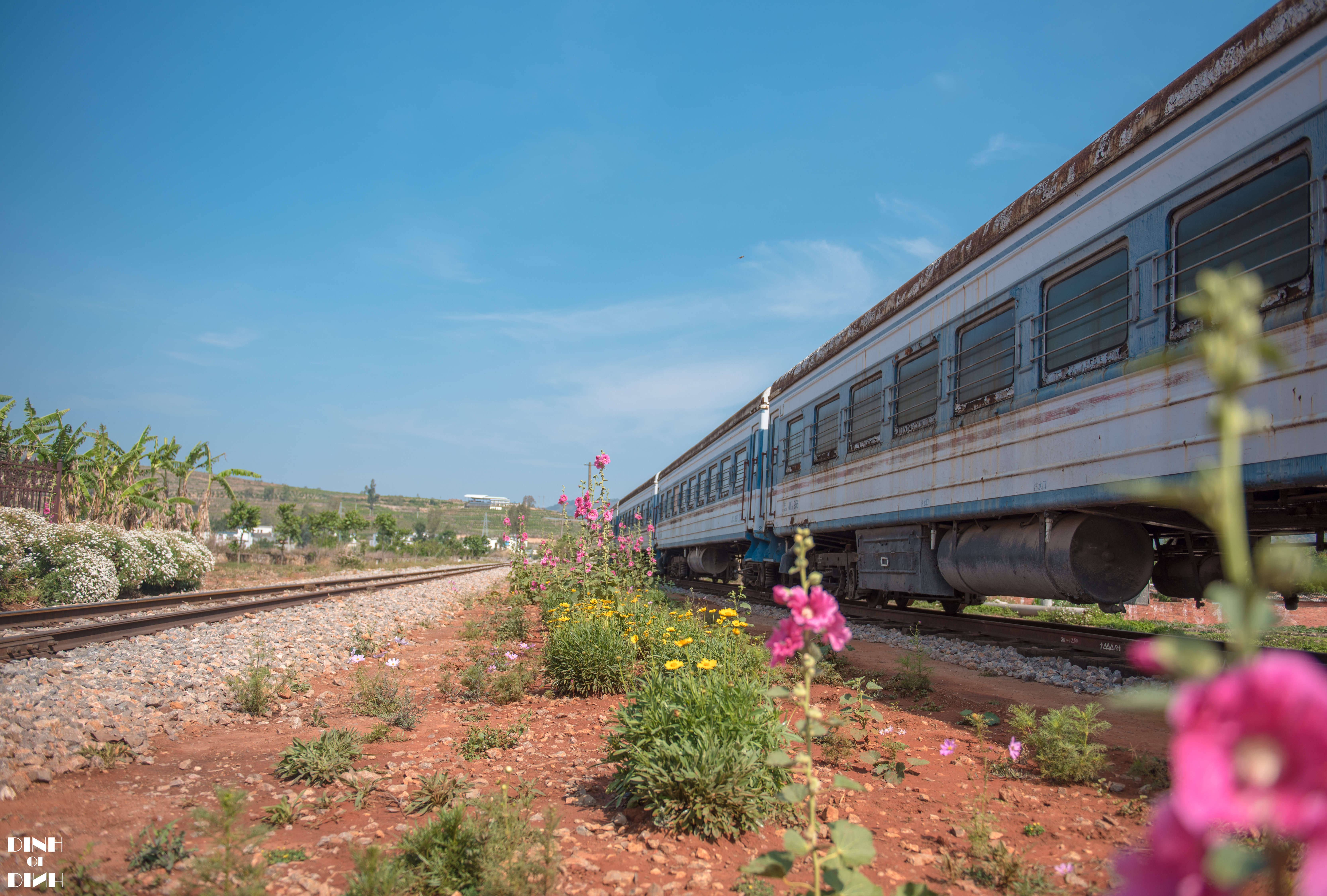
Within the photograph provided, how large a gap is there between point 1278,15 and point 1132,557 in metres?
3.82

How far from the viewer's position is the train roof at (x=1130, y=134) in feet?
13.8

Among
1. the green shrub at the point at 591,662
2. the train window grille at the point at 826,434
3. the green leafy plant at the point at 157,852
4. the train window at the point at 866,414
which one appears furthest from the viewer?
the train window grille at the point at 826,434

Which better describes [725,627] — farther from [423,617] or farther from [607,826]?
[423,617]

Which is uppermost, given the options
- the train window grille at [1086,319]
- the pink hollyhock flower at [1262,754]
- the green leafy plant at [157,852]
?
the train window grille at [1086,319]

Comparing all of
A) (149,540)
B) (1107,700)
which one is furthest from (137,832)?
(149,540)

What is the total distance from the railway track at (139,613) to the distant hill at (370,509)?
68447mm

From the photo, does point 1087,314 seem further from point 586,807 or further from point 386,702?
point 386,702

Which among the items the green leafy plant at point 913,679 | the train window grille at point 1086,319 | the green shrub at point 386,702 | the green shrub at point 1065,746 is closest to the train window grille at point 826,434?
the train window grille at point 1086,319

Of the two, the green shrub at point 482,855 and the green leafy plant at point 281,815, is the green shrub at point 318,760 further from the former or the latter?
the green shrub at point 482,855

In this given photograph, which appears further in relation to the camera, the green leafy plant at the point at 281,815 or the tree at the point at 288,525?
the tree at the point at 288,525

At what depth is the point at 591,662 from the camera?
5383mm

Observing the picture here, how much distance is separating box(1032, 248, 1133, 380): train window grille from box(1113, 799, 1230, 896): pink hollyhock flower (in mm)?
5289

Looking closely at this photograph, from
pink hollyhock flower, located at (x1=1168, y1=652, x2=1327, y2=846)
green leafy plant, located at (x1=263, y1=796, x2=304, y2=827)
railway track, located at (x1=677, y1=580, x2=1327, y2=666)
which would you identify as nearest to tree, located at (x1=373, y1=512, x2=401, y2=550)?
railway track, located at (x1=677, y1=580, x2=1327, y2=666)

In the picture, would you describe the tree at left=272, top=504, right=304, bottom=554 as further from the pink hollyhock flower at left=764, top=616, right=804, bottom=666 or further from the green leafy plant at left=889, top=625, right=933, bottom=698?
the pink hollyhock flower at left=764, top=616, right=804, bottom=666
